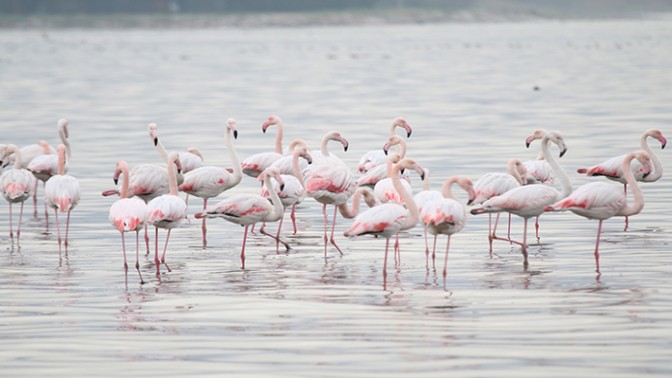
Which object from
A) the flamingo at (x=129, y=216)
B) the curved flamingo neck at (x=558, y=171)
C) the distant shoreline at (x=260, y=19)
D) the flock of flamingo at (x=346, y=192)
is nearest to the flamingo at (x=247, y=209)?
the flock of flamingo at (x=346, y=192)

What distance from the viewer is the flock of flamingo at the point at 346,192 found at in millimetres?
11266

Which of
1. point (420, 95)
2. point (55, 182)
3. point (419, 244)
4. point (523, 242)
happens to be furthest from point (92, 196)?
point (420, 95)

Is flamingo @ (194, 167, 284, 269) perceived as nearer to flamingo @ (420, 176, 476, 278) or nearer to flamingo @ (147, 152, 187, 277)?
flamingo @ (147, 152, 187, 277)

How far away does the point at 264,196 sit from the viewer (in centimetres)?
1285

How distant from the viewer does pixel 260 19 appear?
139 meters

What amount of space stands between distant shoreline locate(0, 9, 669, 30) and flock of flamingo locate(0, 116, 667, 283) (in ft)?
373

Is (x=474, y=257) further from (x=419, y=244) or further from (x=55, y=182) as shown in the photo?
(x=55, y=182)

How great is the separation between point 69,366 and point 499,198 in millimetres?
4576

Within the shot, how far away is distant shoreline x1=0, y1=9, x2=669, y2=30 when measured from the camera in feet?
425

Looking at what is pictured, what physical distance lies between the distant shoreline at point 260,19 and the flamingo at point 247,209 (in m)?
116

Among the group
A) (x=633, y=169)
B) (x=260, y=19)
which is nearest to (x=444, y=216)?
(x=633, y=169)

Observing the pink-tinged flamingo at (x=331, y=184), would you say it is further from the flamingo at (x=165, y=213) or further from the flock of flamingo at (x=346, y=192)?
the flamingo at (x=165, y=213)

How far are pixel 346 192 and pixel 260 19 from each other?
127532mm

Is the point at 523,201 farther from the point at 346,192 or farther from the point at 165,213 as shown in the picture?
the point at 165,213
